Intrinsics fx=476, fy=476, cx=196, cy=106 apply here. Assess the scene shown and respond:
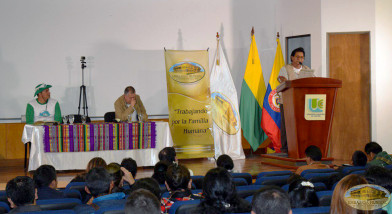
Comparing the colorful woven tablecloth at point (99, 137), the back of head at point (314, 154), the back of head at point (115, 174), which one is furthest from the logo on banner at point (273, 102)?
the back of head at point (115, 174)

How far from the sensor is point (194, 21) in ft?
30.7

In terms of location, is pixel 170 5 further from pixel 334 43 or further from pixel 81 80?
pixel 334 43

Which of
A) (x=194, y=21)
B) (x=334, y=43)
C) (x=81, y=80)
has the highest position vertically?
(x=194, y=21)

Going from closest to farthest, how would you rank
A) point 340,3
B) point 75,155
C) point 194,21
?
point 75,155 < point 340,3 < point 194,21

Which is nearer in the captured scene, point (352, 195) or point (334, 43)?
point (352, 195)

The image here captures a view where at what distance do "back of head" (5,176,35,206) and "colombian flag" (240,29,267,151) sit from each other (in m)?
6.45

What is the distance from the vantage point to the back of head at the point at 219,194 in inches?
102

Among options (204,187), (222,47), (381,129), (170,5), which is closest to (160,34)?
(170,5)

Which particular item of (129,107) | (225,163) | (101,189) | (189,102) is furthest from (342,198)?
(189,102)

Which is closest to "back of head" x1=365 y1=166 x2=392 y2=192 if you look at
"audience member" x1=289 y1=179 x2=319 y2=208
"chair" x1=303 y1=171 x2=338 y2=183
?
"audience member" x1=289 y1=179 x2=319 y2=208

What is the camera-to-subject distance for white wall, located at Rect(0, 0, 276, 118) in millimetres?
8547

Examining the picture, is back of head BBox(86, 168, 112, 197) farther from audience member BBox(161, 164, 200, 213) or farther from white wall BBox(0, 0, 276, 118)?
white wall BBox(0, 0, 276, 118)

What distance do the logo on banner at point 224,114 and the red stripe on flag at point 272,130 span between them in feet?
1.71

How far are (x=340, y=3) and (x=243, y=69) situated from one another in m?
2.32
